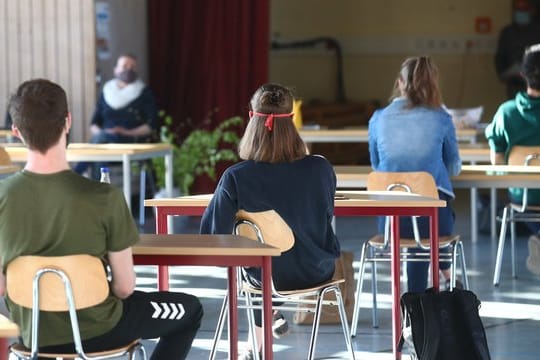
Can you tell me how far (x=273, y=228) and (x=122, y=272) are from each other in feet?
3.02

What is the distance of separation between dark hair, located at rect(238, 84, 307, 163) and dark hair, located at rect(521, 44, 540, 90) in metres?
2.24

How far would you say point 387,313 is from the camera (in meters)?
6.19

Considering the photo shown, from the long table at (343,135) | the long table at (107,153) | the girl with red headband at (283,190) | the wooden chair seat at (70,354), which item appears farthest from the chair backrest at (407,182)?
the long table at (343,135)

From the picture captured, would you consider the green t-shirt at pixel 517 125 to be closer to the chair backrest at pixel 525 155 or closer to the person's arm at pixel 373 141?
the chair backrest at pixel 525 155

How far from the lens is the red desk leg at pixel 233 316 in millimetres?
4238

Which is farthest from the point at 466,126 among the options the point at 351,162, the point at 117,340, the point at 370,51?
the point at 370,51

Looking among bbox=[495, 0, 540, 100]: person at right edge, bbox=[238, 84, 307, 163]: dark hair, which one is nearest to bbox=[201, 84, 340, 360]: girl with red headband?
bbox=[238, 84, 307, 163]: dark hair

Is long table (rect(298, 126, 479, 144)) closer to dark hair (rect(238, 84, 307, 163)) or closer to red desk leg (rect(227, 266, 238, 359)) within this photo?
dark hair (rect(238, 84, 307, 163))

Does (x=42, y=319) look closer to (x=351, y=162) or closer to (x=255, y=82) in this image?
(x=255, y=82)

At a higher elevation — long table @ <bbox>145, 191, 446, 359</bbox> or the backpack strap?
long table @ <bbox>145, 191, 446, 359</bbox>

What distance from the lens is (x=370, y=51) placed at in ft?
47.3

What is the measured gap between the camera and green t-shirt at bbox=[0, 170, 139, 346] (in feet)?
11.3

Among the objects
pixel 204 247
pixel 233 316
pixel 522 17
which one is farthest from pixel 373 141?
pixel 522 17

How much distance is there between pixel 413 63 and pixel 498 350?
4.70 feet
